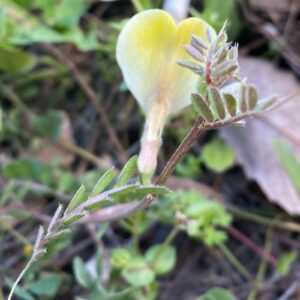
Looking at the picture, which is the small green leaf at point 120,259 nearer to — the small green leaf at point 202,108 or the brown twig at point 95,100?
the brown twig at point 95,100

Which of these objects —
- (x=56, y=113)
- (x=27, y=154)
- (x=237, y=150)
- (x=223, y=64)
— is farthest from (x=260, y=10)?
(x=223, y=64)

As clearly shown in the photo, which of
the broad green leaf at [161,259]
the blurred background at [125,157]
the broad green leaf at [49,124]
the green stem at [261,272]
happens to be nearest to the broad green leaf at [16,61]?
the blurred background at [125,157]

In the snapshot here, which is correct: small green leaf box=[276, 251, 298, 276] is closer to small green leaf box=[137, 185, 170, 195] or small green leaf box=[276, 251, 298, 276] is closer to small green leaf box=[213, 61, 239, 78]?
small green leaf box=[137, 185, 170, 195]

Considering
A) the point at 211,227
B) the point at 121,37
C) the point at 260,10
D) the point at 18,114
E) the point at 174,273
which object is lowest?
the point at 174,273

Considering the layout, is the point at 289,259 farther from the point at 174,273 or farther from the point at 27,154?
the point at 27,154

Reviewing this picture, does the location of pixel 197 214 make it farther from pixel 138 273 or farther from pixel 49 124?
pixel 49 124

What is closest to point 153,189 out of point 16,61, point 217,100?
point 217,100
